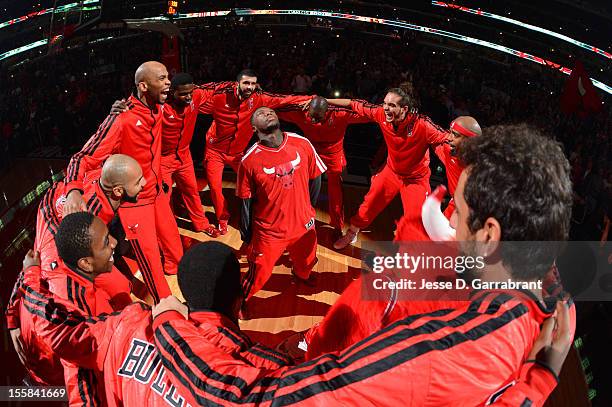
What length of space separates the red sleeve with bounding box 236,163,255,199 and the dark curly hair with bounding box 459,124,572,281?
253 cm

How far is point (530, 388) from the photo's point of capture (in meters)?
1.39

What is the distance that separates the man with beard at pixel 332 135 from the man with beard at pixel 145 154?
1560mm

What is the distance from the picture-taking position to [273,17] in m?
11.7

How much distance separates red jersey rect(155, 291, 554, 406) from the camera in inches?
47.6

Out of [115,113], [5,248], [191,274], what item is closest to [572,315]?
[191,274]

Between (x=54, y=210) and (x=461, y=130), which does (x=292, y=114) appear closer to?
(x=461, y=130)

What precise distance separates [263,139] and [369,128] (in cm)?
397

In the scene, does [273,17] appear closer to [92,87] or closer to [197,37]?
[197,37]

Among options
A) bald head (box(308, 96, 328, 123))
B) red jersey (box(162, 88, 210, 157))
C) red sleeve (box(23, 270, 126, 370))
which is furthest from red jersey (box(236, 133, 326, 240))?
red sleeve (box(23, 270, 126, 370))

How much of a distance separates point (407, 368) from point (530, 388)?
0.45 m

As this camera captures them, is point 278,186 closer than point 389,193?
Yes

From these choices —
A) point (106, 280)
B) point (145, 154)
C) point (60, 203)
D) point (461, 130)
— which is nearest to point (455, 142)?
point (461, 130)

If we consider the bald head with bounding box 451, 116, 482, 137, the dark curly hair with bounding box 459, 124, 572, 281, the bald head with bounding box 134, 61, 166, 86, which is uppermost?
the dark curly hair with bounding box 459, 124, 572, 281

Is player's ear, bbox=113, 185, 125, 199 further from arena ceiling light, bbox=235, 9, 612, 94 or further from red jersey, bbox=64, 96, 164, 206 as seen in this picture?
arena ceiling light, bbox=235, 9, 612, 94
